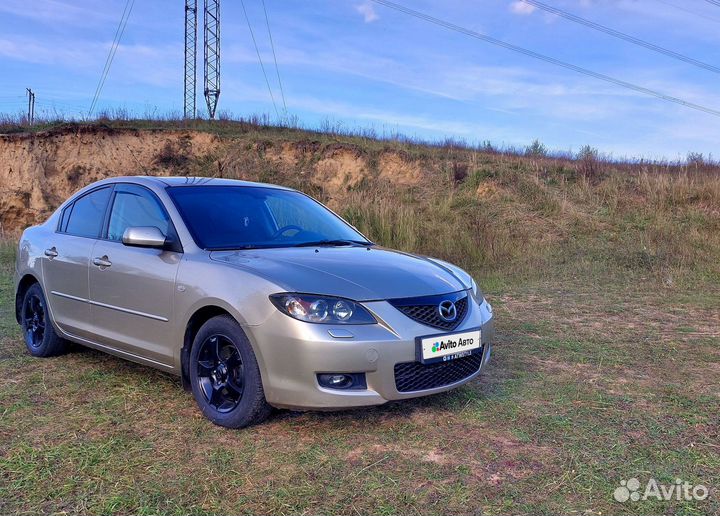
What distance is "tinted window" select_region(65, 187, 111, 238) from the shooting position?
5031 mm

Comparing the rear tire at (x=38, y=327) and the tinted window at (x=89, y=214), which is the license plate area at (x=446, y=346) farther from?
the rear tire at (x=38, y=327)

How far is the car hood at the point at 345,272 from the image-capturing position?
11.8 ft

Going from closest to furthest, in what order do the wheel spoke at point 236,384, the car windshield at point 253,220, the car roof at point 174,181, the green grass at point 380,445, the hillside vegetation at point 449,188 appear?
the green grass at point 380,445
the wheel spoke at point 236,384
the car windshield at point 253,220
the car roof at point 174,181
the hillside vegetation at point 449,188

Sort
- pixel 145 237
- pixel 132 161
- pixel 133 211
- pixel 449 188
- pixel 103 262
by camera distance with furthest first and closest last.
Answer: pixel 132 161 → pixel 449 188 → pixel 133 211 → pixel 103 262 → pixel 145 237

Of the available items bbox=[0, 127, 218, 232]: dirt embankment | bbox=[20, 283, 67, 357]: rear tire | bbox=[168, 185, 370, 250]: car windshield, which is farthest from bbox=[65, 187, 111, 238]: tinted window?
bbox=[0, 127, 218, 232]: dirt embankment

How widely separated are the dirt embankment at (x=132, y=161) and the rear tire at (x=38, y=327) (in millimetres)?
14433

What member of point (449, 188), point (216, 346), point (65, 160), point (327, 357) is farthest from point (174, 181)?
point (65, 160)

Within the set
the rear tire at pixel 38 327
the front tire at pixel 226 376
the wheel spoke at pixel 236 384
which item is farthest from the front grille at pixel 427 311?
the rear tire at pixel 38 327

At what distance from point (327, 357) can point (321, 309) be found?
0.27 meters

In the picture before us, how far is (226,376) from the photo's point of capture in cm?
380

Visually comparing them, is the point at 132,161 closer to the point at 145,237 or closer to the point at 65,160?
the point at 65,160

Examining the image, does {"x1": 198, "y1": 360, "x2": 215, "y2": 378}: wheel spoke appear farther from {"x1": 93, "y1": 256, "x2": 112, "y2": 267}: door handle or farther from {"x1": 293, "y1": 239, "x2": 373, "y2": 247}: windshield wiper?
{"x1": 93, "y1": 256, "x2": 112, "y2": 267}: door handle

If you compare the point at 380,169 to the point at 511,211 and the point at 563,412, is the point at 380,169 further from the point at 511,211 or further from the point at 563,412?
the point at 563,412

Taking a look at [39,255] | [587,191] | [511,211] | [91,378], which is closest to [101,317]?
[91,378]
